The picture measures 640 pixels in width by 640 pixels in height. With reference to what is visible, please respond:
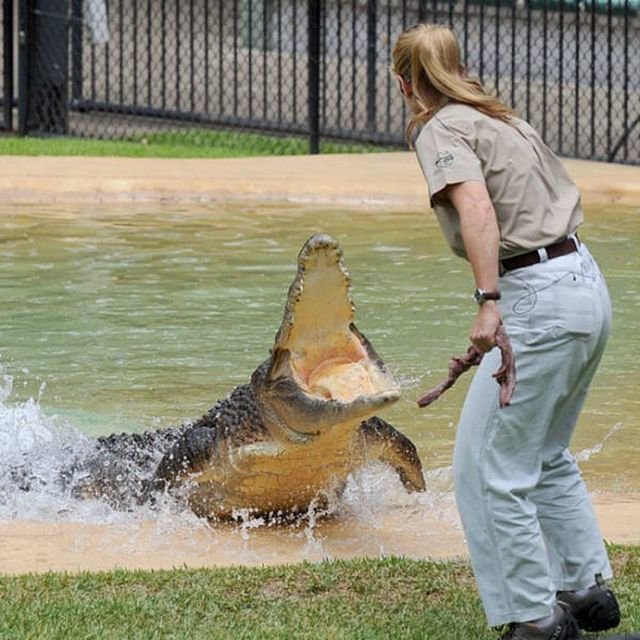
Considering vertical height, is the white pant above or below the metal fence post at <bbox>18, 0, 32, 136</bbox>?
above

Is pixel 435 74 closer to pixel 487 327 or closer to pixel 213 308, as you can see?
pixel 487 327

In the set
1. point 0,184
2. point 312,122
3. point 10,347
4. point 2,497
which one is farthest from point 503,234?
point 312,122

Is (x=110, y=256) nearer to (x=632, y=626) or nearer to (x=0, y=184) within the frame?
(x=0, y=184)

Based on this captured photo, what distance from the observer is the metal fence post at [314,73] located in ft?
56.6

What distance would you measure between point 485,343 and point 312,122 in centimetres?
Answer: 1314

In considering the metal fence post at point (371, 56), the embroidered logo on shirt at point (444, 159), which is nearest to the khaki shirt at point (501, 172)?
the embroidered logo on shirt at point (444, 159)

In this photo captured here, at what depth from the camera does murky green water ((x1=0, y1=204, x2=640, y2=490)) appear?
8.20m

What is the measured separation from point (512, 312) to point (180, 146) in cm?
1363

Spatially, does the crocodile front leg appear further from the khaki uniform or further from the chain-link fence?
the chain-link fence

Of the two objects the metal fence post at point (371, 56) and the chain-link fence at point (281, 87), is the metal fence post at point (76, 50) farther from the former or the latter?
the metal fence post at point (371, 56)

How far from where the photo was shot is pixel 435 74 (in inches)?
177

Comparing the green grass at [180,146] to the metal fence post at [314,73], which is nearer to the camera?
the green grass at [180,146]

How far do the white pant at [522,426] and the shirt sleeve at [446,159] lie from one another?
31cm

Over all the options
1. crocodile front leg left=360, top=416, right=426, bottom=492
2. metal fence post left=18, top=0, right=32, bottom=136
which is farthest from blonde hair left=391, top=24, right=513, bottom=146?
metal fence post left=18, top=0, right=32, bottom=136
